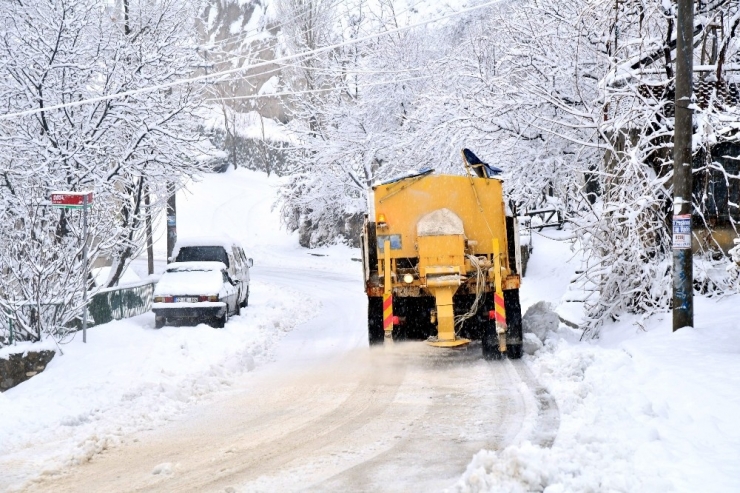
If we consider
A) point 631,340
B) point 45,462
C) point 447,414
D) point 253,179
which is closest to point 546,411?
point 447,414

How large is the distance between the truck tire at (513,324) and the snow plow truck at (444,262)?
0.01 meters

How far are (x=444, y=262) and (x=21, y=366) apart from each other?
6386mm

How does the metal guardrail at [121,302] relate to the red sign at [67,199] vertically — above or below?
below

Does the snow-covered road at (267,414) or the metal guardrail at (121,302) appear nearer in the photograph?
the snow-covered road at (267,414)

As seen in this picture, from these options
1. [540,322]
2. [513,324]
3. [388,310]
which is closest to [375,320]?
[388,310]

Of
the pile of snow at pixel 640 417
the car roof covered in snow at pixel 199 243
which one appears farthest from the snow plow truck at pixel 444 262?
the car roof covered in snow at pixel 199 243

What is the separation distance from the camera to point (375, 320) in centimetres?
1211

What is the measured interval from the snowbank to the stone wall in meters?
0.14

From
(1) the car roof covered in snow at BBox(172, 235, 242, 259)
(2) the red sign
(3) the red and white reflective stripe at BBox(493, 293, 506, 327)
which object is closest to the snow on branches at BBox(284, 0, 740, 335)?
(3) the red and white reflective stripe at BBox(493, 293, 506, 327)

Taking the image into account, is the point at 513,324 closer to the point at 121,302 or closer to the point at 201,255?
the point at 121,302

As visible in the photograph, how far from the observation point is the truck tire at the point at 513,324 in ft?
37.4

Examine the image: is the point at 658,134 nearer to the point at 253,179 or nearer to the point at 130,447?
the point at 130,447

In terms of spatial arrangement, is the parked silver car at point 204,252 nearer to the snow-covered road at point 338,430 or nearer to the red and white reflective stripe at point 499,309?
the snow-covered road at point 338,430

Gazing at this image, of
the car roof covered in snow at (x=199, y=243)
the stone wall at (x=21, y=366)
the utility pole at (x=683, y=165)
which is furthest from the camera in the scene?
the car roof covered in snow at (x=199, y=243)
